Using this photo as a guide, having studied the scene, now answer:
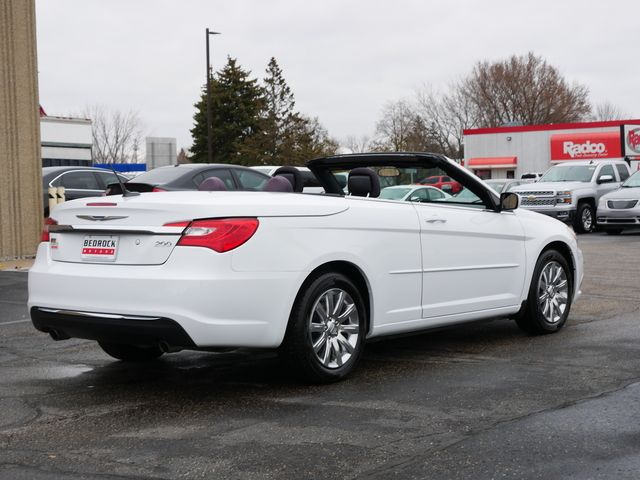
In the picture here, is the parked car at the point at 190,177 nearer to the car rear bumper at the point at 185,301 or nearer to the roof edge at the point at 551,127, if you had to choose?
the car rear bumper at the point at 185,301

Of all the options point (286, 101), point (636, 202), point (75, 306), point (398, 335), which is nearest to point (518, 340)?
point (398, 335)

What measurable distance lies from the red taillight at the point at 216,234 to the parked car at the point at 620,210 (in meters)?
18.4

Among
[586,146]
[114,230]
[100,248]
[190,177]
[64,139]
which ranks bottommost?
[100,248]

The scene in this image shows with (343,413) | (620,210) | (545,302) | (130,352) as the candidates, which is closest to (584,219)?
(620,210)

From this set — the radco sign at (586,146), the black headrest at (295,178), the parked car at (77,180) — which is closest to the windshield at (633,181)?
the parked car at (77,180)

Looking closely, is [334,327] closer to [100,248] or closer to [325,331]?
[325,331]

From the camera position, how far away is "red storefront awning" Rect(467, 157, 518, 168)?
Answer: 59.1 meters

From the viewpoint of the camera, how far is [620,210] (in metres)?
22.3

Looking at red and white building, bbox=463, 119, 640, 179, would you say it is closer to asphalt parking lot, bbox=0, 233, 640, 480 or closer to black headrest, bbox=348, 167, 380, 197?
black headrest, bbox=348, 167, 380, 197

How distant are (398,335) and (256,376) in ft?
3.50

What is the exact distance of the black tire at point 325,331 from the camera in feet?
18.9

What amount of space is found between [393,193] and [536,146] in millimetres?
52372

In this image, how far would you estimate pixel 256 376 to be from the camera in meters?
6.38

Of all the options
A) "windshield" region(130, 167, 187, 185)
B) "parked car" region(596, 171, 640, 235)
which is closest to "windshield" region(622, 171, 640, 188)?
"parked car" region(596, 171, 640, 235)
